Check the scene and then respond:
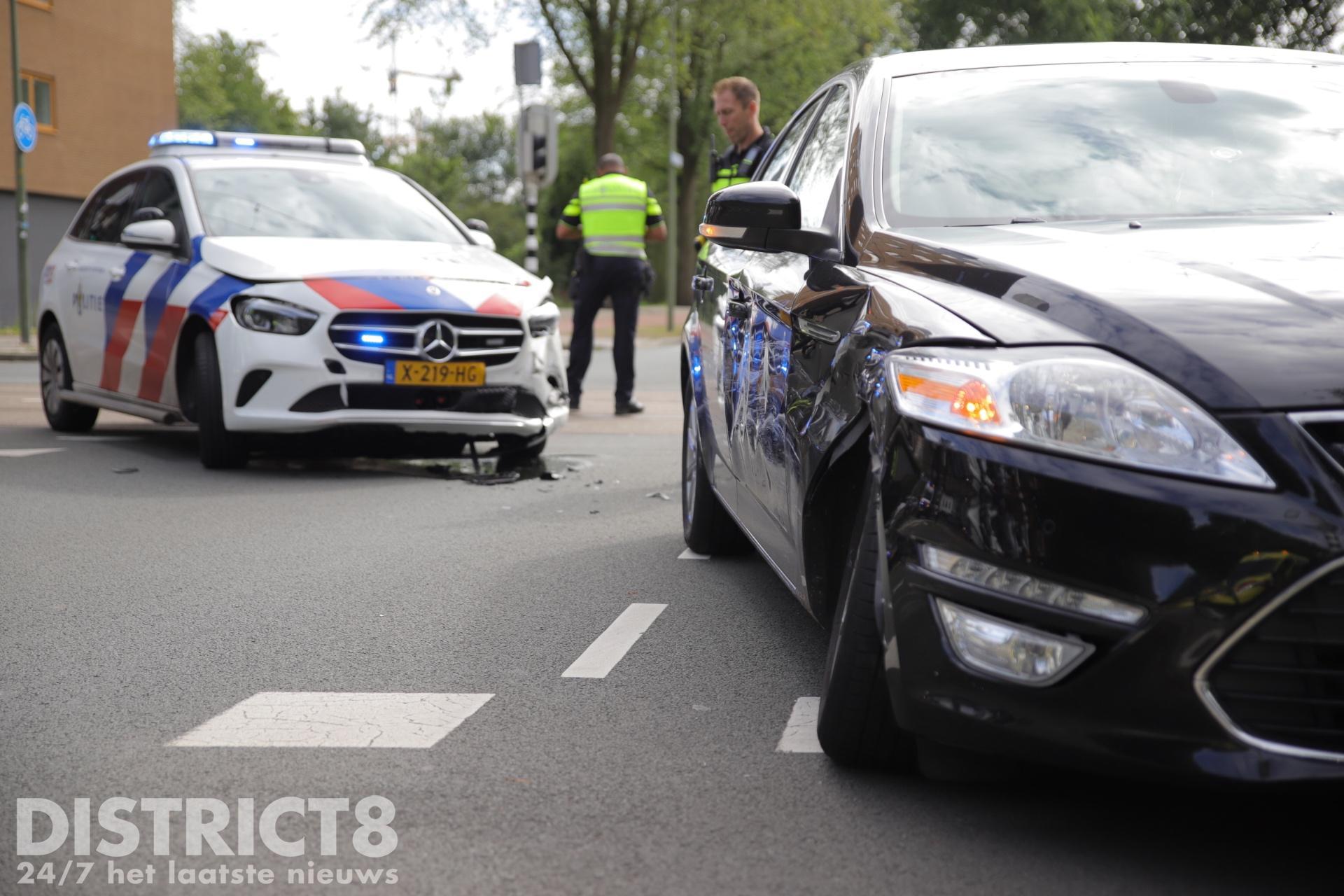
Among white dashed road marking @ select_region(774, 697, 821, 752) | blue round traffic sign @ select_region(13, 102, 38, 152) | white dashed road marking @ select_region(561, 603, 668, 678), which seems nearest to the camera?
white dashed road marking @ select_region(774, 697, 821, 752)

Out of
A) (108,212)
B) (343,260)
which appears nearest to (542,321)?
(343,260)

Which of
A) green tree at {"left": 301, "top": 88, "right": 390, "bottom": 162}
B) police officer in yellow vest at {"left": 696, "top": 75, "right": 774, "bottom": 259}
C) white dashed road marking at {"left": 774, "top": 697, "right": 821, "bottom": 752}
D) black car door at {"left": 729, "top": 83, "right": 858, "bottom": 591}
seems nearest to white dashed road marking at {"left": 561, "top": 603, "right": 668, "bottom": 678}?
black car door at {"left": 729, "top": 83, "right": 858, "bottom": 591}

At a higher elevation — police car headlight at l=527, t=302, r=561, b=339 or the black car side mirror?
the black car side mirror

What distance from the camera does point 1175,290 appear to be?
2877mm

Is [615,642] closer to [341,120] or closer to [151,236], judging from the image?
[151,236]

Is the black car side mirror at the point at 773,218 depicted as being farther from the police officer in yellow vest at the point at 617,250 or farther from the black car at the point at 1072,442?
the police officer in yellow vest at the point at 617,250

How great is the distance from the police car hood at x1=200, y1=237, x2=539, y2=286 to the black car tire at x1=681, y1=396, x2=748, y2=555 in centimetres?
260

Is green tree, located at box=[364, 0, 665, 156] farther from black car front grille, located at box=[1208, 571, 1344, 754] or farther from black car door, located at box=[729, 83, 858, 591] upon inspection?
black car front grille, located at box=[1208, 571, 1344, 754]

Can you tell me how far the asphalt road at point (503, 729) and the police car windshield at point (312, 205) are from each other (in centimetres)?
242

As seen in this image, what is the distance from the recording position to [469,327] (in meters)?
8.12

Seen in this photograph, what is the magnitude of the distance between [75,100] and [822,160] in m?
28.5

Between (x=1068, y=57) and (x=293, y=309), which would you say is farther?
(x=293, y=309)

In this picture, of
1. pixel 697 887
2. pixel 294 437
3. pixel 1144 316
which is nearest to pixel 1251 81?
pixel 1144 316

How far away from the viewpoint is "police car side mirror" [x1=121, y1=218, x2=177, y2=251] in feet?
27.7
